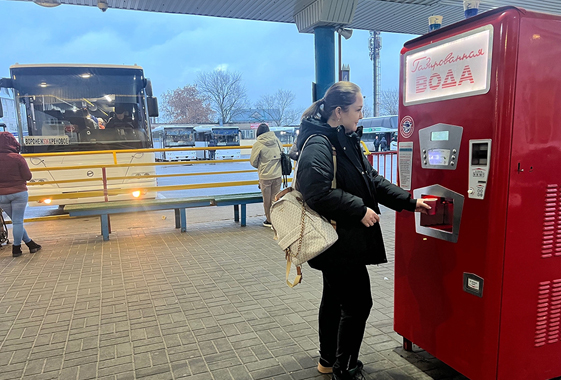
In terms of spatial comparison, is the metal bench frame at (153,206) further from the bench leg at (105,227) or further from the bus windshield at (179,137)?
the bus windshield at (179,137)

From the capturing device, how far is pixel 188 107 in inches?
1889

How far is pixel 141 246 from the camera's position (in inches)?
237

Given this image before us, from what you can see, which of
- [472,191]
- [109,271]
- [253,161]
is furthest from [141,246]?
[472,191]

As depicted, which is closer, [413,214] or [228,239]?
[413,214]

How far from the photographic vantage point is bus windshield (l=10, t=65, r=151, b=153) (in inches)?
317

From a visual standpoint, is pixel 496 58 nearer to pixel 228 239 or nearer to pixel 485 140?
pixel 485 140

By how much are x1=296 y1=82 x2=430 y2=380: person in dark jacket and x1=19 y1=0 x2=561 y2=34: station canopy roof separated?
686 cm

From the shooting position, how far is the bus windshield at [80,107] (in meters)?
8.05

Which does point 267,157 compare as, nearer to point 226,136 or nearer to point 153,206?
point 153,206

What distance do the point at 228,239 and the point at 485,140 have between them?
15.8ft

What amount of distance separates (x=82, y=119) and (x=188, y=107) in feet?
135

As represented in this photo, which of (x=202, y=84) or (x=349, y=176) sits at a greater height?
(x=202, y=84)

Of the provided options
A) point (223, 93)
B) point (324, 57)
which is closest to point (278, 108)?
point (223, 93)

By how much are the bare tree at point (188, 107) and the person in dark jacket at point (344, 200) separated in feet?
154
